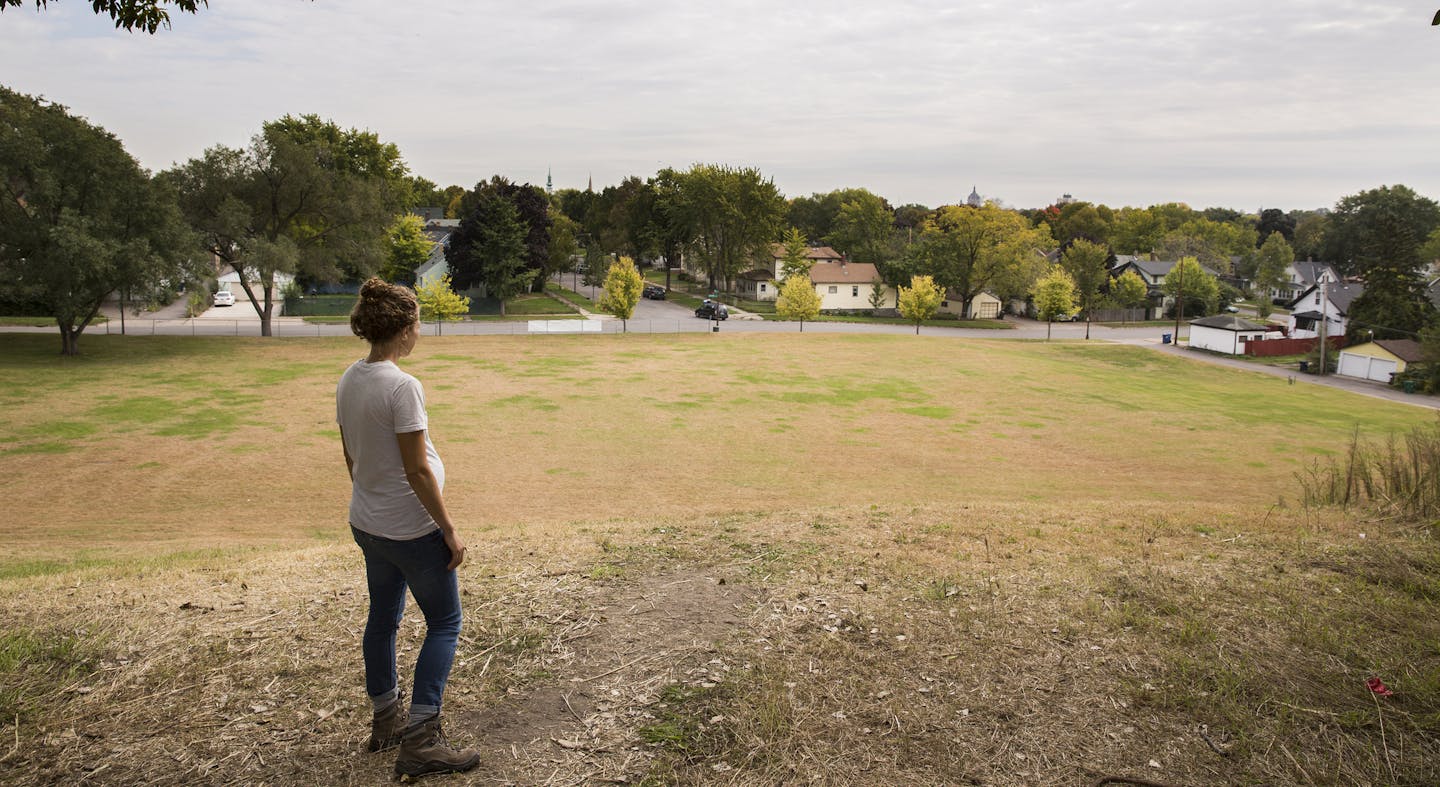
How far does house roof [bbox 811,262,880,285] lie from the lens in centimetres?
7988

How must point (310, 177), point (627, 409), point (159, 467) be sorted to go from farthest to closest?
point (310, 177), point (627, 409), point (159, 467)

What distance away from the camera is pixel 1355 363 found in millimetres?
48531

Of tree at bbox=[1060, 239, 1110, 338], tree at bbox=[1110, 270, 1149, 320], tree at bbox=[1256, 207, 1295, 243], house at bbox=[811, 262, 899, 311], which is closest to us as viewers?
tree at bbox=[1060, 239, 1110, 338]

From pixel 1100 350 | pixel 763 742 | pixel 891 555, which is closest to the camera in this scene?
pixel 763 742

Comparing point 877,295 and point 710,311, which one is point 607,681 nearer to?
point 710,311

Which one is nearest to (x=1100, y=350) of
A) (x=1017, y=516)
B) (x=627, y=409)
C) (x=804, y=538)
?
(x=627, y=409)

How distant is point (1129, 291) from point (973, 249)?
19.3 metres

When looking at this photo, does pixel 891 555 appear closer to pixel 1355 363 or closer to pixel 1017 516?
pixel 1017 516

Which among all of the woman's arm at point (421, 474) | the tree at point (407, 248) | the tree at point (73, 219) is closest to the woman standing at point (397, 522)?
the woman's arm at point (421, 474)

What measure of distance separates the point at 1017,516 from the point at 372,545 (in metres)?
8.47

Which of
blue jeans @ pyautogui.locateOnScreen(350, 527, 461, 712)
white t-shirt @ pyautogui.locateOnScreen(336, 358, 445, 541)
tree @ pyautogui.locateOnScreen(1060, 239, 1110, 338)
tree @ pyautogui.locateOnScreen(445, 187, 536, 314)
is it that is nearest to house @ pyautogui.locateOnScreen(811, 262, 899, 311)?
tree @ pyautogui.locateOnScreen(1060, 239, 1110, 338)

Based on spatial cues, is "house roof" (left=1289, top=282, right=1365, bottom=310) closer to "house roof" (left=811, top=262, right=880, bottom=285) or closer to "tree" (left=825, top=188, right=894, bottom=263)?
"house roof" (left=811, top=262, right=880, bottom=285)

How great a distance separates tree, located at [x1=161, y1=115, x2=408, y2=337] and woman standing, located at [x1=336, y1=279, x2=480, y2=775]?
4463 centimetres

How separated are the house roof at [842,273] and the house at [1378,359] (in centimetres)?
3932
